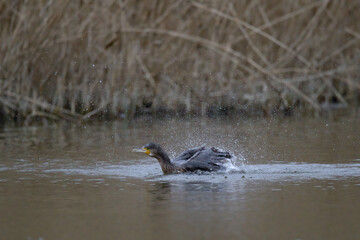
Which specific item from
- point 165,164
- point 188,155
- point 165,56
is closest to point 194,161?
point 165,164

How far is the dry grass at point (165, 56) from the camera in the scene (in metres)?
16.2

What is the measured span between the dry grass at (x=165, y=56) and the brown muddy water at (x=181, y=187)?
1.95 metres

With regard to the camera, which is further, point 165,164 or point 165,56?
point 165,56

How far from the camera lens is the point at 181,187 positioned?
897 centimetres

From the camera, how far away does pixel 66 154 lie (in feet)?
39.5

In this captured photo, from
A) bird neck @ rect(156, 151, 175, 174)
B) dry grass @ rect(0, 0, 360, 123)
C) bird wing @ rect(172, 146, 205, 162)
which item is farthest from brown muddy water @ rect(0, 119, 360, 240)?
dry grass @ rect(0, 0, 360, 123)

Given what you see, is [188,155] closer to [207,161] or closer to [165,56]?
[207,161]

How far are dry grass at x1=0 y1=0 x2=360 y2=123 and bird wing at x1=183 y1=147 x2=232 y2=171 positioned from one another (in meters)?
5.83

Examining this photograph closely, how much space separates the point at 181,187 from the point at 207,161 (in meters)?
1.31

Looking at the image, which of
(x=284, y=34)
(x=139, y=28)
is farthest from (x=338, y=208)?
(x=284, y=34)

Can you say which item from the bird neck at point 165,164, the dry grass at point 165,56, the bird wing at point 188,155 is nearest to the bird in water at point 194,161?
the bird neck at point 165,164

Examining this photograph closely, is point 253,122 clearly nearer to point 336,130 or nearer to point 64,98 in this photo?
point 336,130

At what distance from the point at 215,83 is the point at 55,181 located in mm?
8436

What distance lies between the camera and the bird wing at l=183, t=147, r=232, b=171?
33.3 feet
